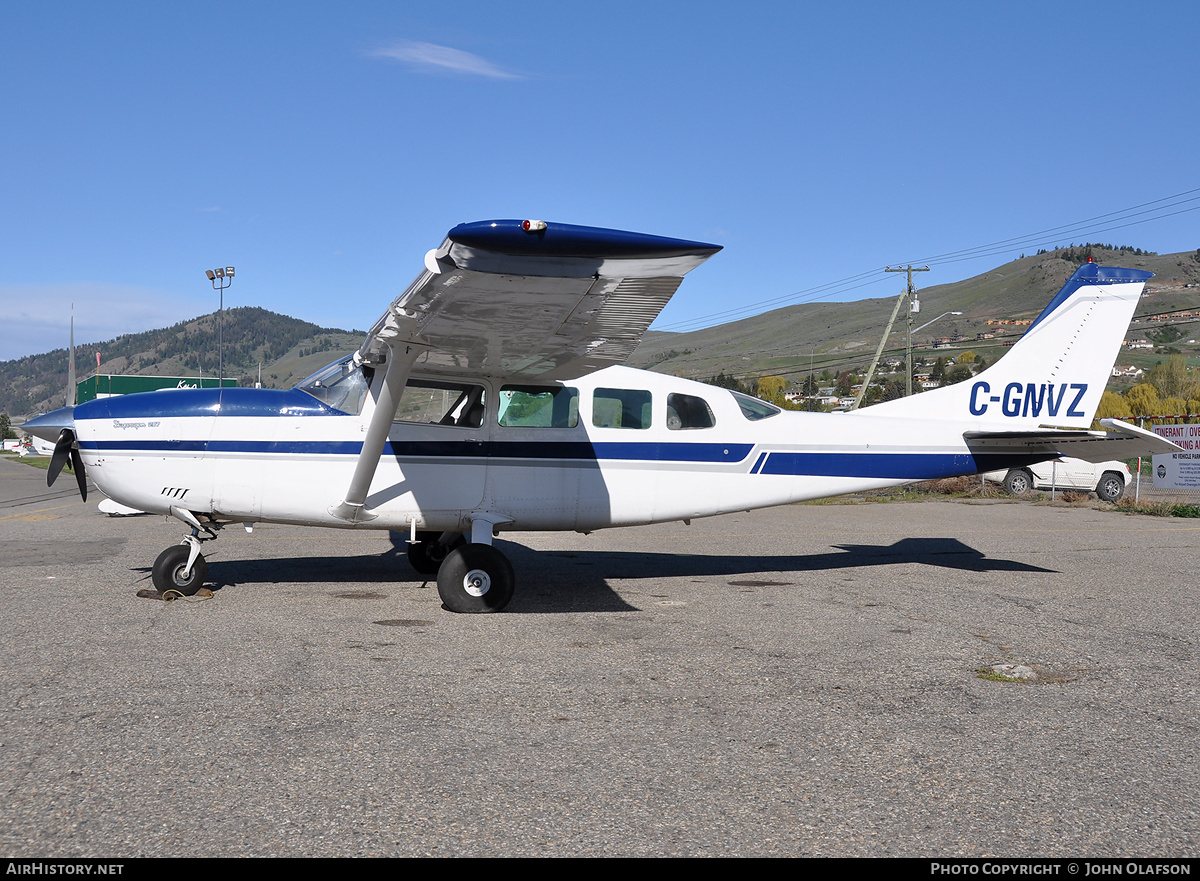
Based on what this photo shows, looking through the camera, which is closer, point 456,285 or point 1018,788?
point 1018,788

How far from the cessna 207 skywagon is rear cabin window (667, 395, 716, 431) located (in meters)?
0.02

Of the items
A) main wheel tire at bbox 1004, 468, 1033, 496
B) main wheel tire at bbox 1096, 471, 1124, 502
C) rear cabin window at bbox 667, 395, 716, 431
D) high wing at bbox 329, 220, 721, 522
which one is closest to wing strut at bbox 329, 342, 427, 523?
high wing at bbox 329, 220, 721, 522

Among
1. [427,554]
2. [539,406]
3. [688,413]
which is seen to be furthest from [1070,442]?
[427,554]

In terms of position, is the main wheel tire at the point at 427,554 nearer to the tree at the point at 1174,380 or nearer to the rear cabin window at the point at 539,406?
the rear cabin window at the point at 539,406

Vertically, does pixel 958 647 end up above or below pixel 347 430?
below

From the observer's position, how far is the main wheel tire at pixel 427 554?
9.55 metres

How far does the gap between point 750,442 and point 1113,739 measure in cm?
499

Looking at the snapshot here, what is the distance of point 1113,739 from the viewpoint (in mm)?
4289

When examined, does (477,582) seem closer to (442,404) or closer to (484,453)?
(484,453)

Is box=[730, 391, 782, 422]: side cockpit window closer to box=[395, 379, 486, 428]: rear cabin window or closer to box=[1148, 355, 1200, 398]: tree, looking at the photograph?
box=[395, 379, 486, 428]: rear cabin window

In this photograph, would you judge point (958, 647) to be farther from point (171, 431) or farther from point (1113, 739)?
point (171, 431)

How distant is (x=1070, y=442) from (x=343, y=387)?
7653mm

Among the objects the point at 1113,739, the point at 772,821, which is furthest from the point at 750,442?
the point at 772,821

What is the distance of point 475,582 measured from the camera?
756cm
